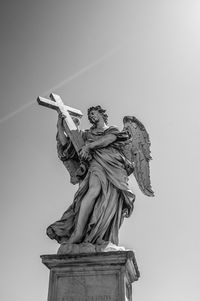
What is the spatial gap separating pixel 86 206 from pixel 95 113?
7.34 ft

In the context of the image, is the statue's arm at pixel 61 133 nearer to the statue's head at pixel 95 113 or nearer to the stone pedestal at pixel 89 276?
the statue's head at pixel 95 113

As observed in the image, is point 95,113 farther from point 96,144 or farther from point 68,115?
point 96,144

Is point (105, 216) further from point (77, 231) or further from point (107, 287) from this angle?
point (107, 287)

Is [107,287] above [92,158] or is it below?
below

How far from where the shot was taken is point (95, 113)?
8.28 meters

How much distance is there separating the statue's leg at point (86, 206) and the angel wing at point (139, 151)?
1.22 metres

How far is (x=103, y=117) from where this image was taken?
832 centimetres

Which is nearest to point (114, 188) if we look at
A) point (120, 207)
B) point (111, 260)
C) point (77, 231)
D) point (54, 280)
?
point (120, 207)

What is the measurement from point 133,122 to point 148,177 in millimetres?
1291

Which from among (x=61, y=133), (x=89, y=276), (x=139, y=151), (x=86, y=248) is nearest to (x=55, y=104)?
(x=61, y=133)

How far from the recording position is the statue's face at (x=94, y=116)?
8227 mm

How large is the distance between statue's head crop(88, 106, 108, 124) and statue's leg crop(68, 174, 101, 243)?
4.81ft

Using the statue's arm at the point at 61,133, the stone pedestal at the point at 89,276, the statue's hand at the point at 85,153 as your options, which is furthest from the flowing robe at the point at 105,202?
the statue's arm at the point at 61,133

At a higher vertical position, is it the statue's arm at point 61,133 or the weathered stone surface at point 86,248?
the statue's arm at point 61,133
